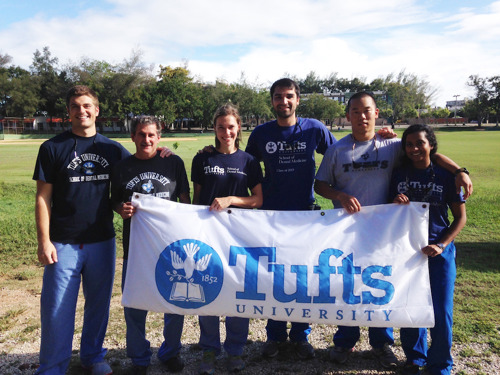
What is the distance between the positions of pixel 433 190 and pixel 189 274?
7.43ft

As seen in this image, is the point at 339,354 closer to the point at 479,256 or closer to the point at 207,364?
the point at 207,364

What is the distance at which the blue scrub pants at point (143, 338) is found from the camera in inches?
139

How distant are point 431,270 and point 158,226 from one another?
2452 mm

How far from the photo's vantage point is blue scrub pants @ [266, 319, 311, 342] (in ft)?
13.2

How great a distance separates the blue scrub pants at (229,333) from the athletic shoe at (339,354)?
0.87 meters

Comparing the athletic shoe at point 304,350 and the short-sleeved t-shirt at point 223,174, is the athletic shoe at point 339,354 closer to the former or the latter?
the athletic shoe at point 304,350

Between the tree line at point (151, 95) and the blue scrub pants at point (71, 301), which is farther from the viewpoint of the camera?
the tree line at point (151, 95)

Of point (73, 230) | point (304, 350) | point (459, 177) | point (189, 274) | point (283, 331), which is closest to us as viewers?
point (459, 177)

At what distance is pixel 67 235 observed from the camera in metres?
3.41

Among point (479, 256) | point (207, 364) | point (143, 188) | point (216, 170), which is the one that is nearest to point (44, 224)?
point (143, 188)

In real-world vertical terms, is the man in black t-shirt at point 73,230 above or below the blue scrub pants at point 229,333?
above

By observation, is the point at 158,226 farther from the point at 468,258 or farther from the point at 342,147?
the point at 468,258

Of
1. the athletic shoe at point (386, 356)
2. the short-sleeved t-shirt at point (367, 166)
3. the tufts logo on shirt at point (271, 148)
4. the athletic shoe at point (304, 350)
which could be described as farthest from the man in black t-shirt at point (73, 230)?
the athletic shoe at point (386, 356)

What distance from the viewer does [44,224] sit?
3332mm
